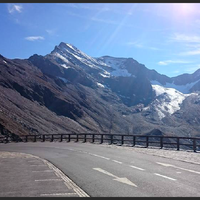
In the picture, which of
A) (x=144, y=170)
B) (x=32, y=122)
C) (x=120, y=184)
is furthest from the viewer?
(x=32, y=122)

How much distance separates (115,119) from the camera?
17612 centimetres

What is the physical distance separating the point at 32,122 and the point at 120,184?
80078 millimetres

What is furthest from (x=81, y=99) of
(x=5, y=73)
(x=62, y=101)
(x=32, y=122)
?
(x=32, y=122)

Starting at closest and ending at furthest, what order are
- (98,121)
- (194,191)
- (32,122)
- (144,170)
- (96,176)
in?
(194,191) < (96,176) < (144,170) < (32,122) < (98,121)

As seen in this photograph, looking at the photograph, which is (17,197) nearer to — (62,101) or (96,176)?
(96,176)

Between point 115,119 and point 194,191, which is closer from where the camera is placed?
point 194,191

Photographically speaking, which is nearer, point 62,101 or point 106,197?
point 106,197

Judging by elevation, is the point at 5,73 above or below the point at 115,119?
above

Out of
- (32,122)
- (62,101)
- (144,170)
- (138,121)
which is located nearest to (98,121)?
(62,101)

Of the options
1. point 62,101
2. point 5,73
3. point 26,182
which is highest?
point 5,73

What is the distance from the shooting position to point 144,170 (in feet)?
42.8

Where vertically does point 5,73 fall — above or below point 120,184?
above

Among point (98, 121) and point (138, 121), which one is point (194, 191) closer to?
point (98, 121)

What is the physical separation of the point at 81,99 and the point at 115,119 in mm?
22724
